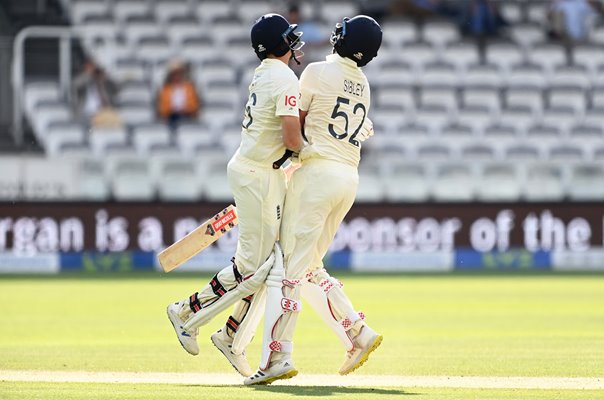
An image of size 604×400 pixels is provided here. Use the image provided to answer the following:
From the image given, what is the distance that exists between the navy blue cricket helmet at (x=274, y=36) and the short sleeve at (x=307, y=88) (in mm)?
180

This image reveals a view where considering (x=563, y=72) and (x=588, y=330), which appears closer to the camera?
(x=588, y=330)

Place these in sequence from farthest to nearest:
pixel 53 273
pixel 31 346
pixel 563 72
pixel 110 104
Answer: pixel 563 72
pixel 110 104
pixel 53 273
pixel 31 346

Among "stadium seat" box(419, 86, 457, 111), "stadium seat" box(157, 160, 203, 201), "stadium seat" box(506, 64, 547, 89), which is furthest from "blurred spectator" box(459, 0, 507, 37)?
→ "stadium seat" box(157, 160, 203, 201)

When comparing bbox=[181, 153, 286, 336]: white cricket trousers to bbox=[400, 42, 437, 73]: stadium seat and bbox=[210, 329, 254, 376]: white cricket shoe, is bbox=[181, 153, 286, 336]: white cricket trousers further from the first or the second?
bbox=[400, 42, 437, 73]: stadium seat

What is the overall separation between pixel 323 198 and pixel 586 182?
445 inches

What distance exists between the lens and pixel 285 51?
725 cm

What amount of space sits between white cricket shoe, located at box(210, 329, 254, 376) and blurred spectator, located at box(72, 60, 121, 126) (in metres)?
11.2

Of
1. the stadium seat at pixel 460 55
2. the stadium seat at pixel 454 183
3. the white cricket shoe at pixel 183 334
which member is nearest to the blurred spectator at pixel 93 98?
the stadium seat at pixel 454 183

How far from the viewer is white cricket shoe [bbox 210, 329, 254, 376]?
7.41 metres

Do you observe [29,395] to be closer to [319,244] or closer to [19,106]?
[319,244]

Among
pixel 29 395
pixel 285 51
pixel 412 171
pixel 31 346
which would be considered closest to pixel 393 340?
pixel 31 346

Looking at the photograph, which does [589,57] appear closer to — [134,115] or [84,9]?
[134,115]

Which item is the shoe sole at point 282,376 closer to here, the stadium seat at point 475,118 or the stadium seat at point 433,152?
the stadium seat at point 433,152

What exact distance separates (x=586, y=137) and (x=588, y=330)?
9.15m
